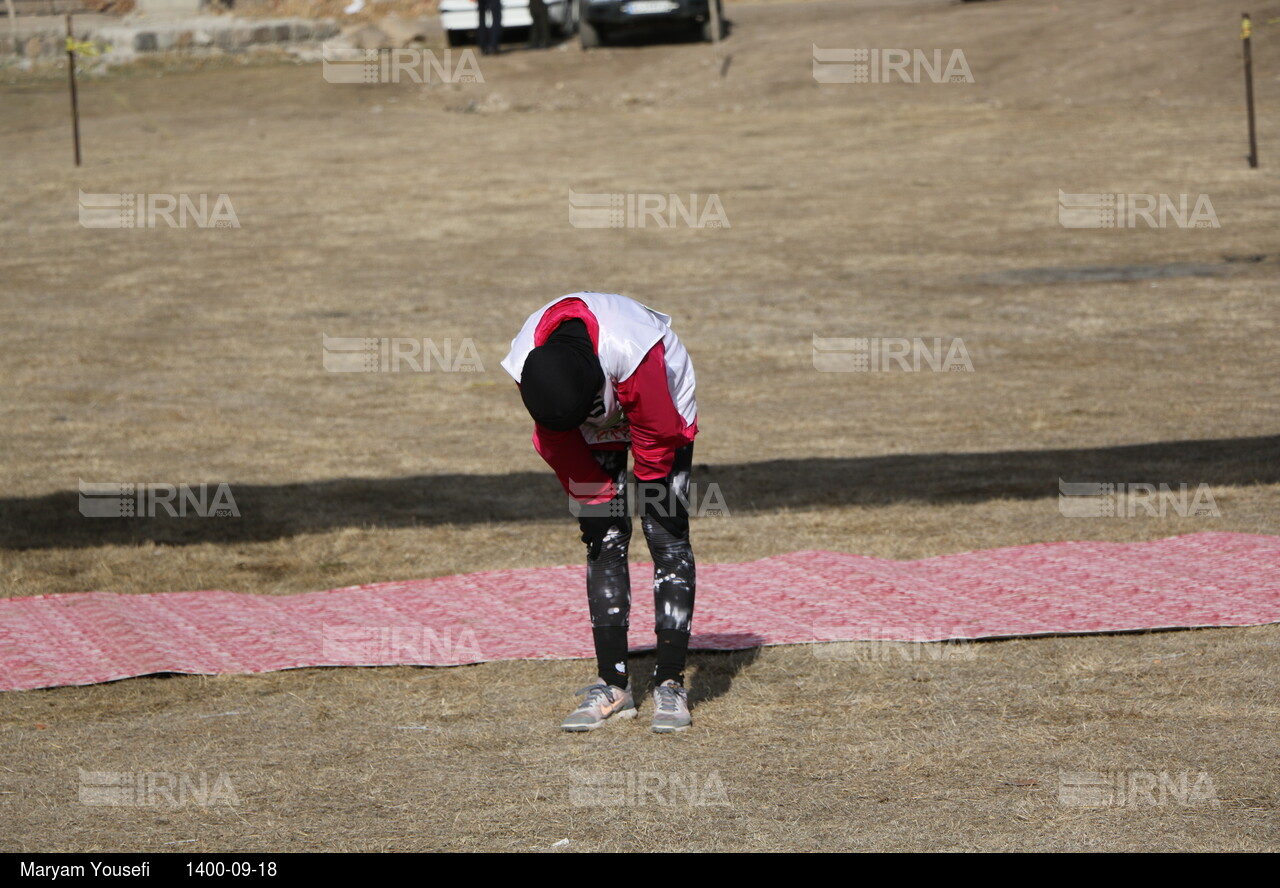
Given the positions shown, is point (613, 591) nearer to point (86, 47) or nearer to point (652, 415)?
point (652, 415)

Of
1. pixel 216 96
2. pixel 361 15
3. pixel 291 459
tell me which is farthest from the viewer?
pixel 361 15

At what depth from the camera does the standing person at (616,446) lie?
202 inches

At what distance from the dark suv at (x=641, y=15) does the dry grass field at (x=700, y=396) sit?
0.69 metres

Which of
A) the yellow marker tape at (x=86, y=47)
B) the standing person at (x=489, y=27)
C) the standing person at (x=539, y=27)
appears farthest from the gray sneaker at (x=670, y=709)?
the yellow marker tape at (x=86, y=47)

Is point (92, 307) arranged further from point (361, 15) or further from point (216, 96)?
point (361, 15)

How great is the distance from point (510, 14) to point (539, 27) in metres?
0.73

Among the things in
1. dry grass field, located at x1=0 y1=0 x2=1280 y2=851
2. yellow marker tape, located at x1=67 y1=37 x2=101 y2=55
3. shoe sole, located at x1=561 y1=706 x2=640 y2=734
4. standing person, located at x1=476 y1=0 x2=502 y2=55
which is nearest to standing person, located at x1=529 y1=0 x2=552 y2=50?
dry grass field, located at x1=0 y1=0 x2=1280 y2=851

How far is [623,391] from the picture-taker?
531 cm

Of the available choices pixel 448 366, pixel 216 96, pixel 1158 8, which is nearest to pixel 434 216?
pixel 448 366

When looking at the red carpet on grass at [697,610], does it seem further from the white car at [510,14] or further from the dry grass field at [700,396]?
the white car at [510,14]

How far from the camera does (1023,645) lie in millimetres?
6707

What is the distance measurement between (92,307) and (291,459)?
26.5 feet

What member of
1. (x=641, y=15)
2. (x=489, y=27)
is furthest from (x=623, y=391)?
(x=489, y=27)

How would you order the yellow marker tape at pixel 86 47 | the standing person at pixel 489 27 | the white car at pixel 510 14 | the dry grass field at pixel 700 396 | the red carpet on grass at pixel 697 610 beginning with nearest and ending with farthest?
the dry grass field at pixel 700 396 → the red carpet on grass at pixel 697 610 → the standing person at pixel 489 27 → the white car at pixel 510 14 → the yellow marker tape at pixel 86 47
